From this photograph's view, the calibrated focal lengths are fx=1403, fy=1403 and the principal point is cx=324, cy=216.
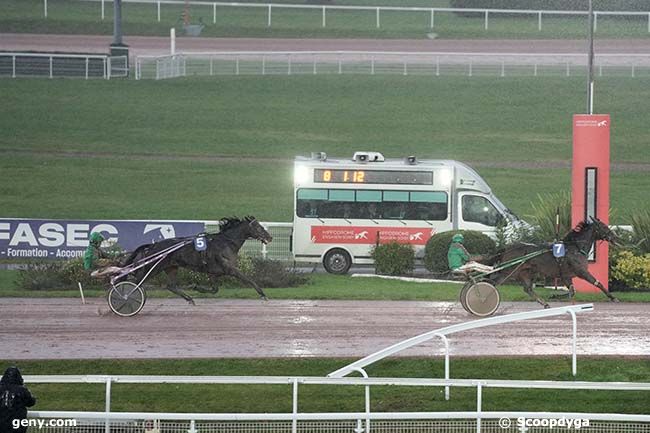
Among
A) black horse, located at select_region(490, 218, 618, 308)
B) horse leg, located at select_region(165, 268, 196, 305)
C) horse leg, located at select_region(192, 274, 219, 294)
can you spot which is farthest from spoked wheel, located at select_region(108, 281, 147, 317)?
black horse, located at select_region(490, 218, 618, 308)

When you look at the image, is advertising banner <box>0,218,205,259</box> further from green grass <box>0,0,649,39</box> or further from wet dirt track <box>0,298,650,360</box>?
green grass <box>0,0,649,39</box>

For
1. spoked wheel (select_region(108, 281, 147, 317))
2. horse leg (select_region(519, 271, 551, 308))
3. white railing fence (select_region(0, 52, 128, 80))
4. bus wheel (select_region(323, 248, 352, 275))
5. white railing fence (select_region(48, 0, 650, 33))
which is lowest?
bus wheel (select_region(323, 248, 352, 275))

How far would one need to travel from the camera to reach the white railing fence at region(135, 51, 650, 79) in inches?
1943

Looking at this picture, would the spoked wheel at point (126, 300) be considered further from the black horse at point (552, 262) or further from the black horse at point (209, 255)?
the black horse at point (552, 262)

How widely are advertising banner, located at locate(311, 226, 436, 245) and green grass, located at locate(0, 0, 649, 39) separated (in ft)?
89.3

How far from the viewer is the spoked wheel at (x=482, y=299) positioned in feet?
68.1

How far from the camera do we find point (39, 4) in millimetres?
58312

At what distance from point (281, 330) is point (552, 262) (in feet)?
14.4

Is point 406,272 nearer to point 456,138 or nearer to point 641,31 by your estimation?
point 456,138

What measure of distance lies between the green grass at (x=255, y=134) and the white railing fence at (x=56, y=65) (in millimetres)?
601

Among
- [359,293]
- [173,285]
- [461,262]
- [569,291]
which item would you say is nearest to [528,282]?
[569,291]

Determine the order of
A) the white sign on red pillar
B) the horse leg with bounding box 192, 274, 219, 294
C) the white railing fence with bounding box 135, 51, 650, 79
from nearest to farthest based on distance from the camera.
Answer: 1. the horse leg with bounding box 192, 274, 219, 294
2. the white sign on red pillar
3. the white railing fence with bounding box 135, 51, 650, 79

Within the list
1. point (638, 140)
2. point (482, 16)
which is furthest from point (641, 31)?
point (638, 140)

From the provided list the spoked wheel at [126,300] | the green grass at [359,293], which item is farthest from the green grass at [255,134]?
the spoked wheel at [126,300]
